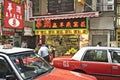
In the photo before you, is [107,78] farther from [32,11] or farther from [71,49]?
[32,11]

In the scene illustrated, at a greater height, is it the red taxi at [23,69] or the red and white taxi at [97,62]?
the red taxi at [23,69]

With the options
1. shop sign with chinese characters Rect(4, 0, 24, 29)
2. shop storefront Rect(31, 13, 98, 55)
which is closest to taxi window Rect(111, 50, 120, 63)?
shop storefront Rect(31, 13, 98, 55)

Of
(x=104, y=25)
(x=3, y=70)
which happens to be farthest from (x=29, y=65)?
(x=104, y=25)

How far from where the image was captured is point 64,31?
19.5 m

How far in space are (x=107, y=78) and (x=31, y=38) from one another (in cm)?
1367

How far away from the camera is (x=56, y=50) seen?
20.1 metres

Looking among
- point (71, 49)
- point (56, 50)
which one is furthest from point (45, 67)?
point (56, 50)

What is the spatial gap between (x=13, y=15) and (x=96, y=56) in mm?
10089

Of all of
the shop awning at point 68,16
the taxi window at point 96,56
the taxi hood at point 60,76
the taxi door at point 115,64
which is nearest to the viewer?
the taxi hood at point 60,76

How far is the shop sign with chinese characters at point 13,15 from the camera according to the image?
59.0 feet

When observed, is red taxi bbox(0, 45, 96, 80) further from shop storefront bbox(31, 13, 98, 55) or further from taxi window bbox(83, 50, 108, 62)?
shop storefront bbox(31, 13, 98, 55)

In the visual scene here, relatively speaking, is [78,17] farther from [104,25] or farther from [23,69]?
[23,69]

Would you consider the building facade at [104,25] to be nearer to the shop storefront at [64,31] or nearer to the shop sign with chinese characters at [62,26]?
the shop storefront at [64,31]

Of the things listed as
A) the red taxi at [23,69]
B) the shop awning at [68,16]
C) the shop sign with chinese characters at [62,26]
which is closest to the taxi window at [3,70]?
the red taxi at [23,69]
